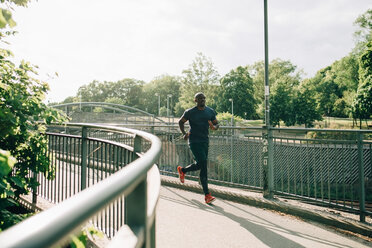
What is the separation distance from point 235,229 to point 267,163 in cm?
185

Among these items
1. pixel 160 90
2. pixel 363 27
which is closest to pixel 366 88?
pixel 363 27

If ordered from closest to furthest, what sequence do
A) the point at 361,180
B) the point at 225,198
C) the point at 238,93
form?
the point at 361,180 < the point at 225,198 < the point at 238,93

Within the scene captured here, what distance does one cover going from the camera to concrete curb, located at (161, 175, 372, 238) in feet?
14.0

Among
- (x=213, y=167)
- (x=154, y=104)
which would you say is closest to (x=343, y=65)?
(x=213, y=167)

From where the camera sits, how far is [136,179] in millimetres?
949

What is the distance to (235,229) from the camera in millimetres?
4285

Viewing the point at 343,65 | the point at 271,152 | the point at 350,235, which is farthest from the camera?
the point at 343,65

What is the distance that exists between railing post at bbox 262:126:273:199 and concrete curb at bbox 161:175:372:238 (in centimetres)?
18

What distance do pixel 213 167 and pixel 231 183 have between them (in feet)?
2.47

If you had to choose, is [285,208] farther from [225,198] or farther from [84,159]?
[84,159]

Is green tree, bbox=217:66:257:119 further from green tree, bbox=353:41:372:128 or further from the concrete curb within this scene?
the concrete curb

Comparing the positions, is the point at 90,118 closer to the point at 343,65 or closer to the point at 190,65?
the point at 190,65

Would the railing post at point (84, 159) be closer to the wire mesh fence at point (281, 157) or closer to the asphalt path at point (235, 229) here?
the asphalt path at point (235, 229)

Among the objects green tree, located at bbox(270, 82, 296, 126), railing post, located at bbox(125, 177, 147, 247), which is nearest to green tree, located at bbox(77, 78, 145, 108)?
green tree, located at bbox(270, 82, 296, 126)
